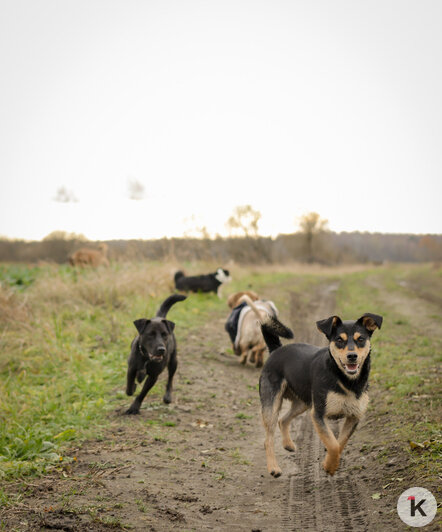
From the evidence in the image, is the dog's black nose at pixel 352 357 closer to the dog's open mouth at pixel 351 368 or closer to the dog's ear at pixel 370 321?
the dog's open mouth at pixel 351 368

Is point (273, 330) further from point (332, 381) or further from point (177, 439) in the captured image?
point (177, 439)

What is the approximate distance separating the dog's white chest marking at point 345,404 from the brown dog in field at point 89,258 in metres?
11.8

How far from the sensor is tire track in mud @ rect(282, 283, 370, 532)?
13.4ft

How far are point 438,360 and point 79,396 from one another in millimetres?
5793

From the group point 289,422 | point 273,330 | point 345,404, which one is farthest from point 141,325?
point 345,404

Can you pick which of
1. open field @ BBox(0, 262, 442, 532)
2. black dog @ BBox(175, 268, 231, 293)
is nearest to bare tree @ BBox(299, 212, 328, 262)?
black dog @ BBox(175, 268, 231, 293)

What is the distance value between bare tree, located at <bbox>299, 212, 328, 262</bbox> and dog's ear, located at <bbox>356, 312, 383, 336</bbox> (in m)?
53.7

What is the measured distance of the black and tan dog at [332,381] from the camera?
429 cm

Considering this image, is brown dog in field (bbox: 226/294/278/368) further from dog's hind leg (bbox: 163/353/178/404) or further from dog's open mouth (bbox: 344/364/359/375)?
dog's open mouth (bbox: 344/364/359/375)

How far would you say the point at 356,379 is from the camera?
14.4 ft

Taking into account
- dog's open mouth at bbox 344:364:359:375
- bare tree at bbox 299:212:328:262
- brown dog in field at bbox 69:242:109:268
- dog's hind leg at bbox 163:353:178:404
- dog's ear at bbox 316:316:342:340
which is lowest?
dog's hind leg at bbox 163:353:178:404

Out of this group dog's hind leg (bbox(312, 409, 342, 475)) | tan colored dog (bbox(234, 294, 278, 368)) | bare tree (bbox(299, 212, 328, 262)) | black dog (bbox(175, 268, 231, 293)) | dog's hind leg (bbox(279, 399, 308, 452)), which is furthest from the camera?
bare tree (bbox(299, 212, 328, 262))

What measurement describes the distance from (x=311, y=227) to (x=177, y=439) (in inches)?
2118

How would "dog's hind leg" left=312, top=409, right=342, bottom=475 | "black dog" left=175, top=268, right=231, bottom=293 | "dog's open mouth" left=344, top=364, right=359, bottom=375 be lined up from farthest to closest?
"black dog" left=175, top=268, right=231, bottom=293 → "dog's hind leg" left=312, top=409, right=342, bottom=475 → "dog's open mouth" left=344, top=364, right=359, bottom=375
